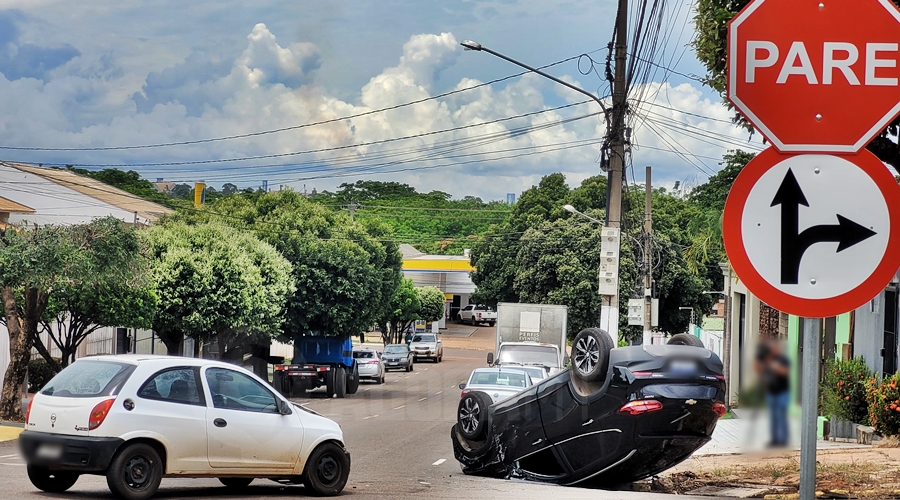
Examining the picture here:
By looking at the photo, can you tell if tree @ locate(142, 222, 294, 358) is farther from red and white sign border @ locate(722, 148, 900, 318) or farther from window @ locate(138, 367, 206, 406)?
red and white sign border @ locate(722, 148, 900, 318)

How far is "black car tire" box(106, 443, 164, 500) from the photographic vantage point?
9422mm

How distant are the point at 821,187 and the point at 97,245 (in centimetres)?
2053

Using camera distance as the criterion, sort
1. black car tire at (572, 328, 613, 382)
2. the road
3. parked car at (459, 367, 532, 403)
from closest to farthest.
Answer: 1. the road
2. black car tire at (572, 328, 613, 382)
3. parked car at (459, 367, 532, 403)

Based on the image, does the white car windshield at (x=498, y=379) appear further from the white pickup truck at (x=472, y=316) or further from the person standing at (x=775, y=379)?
the white pickup truck at (x=472, y=316)

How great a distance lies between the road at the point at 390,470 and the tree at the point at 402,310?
35.6 metres

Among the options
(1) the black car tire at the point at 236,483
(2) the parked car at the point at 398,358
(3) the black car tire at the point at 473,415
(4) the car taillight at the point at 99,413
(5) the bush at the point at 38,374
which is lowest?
(2) the parked car at the point at 398,358

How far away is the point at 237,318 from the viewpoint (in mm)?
31141

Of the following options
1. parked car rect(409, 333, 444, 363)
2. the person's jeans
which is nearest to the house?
parked car rect(409, 333, 444, 363)

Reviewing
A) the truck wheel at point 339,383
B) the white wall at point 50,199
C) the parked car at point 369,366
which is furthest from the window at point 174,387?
the white wall at point 50,199

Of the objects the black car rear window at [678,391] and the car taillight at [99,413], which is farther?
the black car rear window at [678,391]

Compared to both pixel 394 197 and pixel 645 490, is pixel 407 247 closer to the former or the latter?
pixel 394 197

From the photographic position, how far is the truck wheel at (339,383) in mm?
37094

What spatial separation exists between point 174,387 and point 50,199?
3822cm

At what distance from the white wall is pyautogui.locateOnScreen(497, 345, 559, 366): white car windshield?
70.3ft
